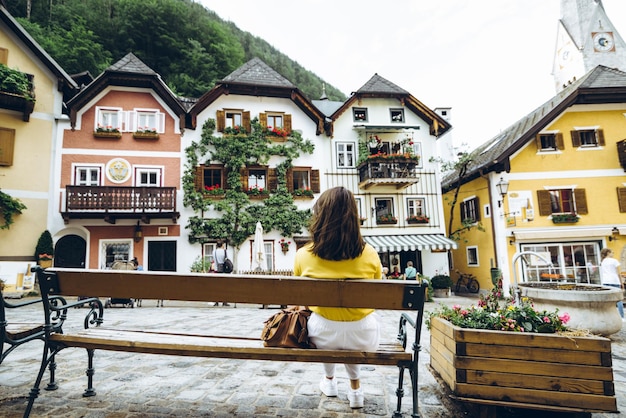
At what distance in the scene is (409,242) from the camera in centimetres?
1770

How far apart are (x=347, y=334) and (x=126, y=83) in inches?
717

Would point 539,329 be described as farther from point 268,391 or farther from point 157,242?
point 157,242

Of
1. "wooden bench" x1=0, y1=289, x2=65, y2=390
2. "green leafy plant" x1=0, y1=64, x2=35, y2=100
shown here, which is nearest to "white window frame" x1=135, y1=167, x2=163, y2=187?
"green leafy plant" x1=0, y1=64, x2=35, y2=100

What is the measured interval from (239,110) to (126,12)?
→ 66.3 feet

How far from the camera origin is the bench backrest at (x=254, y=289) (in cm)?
220

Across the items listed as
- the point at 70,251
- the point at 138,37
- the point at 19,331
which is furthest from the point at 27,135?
the point at 138,37

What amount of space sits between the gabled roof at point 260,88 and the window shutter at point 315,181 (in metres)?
2.23

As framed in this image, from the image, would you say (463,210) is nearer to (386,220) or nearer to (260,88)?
(386,220)

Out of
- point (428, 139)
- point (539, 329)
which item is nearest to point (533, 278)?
point (428, 139)

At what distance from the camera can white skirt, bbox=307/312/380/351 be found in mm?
2479

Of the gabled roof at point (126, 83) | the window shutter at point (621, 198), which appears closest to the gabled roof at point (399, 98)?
the window shutter at point (621, 198)

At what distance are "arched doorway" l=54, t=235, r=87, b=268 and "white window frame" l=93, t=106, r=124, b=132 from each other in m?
5.32

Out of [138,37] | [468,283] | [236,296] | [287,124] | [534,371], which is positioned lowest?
[468,283]

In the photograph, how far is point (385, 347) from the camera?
2.60m
